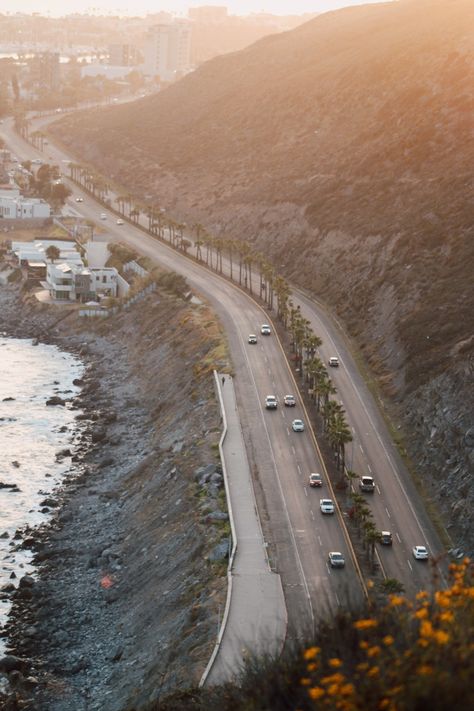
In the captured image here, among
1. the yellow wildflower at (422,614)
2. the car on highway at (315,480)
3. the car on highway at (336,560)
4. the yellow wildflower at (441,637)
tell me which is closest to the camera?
the yellow wildflower at (441,637)

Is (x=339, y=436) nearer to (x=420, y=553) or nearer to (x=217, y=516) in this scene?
(x=217, y=516)

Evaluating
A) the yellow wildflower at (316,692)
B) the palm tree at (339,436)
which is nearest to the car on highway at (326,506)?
the palm tree at (339,436)

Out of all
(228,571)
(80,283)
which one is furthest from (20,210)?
(228,571)

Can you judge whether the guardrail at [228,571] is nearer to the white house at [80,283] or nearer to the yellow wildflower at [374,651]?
the yellow wildflower at [374,651]

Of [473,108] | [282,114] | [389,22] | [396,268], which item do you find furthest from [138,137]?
[396,268]

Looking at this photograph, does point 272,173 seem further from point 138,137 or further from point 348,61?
point 138,137

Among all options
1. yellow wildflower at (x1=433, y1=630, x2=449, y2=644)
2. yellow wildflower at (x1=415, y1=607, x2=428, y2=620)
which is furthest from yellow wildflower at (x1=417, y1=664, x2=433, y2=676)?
yellow wildflower at (x1=415, y1=607, x2=428, y2=620)

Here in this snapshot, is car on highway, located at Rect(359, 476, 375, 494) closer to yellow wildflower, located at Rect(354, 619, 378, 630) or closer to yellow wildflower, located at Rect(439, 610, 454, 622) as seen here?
yellow wildflower, located at Rect(354, 619, 378, 630)
